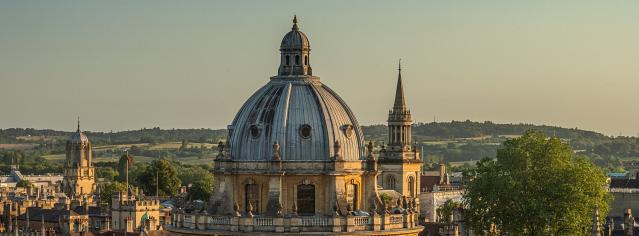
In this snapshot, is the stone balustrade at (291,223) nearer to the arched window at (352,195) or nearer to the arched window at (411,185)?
the arched window at (352,195)

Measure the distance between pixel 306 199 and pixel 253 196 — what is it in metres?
2.31

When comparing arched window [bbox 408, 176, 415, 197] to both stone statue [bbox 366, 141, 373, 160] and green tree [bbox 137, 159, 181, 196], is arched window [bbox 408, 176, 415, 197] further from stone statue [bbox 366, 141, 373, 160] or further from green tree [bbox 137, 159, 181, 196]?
stone statue [bbox 366, 141, 373, 160]

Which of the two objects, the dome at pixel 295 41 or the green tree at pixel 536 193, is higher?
the dome at pixel 295 41

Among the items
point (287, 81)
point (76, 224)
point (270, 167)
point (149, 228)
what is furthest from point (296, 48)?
point (76, 224)

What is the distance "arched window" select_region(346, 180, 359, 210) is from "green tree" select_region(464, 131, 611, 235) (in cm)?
1328

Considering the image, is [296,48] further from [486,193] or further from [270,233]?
[486,193]

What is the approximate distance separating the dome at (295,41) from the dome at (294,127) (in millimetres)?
1767

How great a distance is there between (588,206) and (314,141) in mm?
19640

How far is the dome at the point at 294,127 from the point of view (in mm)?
72125

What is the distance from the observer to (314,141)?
72.2 meters

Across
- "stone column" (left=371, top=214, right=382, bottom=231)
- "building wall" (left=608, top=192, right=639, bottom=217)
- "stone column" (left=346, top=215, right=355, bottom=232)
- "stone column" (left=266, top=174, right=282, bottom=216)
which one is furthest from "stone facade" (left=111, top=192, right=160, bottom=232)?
"stone column" (left=346, top=215, right=355, bottom=232)

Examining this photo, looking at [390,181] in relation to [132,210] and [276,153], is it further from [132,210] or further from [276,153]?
[276,153]

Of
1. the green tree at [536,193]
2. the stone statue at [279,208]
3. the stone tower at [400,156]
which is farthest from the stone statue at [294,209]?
the stone tower at [400,156]

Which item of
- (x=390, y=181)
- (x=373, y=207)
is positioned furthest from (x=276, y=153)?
(x=390, y=181)
